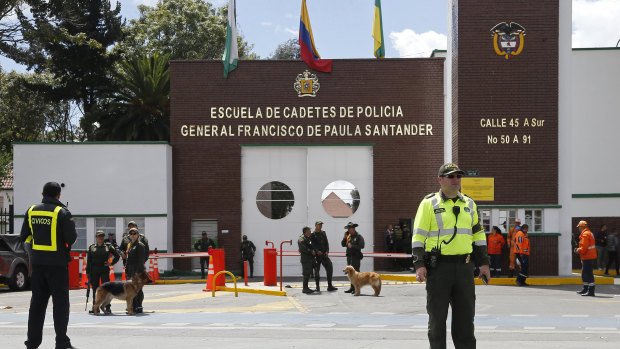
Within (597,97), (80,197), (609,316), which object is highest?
(597,97)

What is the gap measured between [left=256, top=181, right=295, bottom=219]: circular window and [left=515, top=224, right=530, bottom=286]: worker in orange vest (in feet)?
31.2

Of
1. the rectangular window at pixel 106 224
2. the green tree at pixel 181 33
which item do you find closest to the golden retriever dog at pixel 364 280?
the rectangular window at pixel 106 224

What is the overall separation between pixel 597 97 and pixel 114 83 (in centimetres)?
3361

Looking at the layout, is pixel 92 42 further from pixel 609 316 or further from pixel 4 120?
pixel 609 316

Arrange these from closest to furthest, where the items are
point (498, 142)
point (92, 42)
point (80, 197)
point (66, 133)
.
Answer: point (498, 142)
point (80, 197)
point (92, 42)
point (66, 133)

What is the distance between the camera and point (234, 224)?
29.8 meters

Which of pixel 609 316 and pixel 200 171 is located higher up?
pixel 200 171

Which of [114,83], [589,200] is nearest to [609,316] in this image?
[589,200]

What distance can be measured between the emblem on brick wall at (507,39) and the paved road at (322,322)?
30.0 feet

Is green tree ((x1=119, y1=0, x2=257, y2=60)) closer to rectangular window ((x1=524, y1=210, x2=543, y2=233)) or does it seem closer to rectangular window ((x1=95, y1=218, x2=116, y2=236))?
rectangular window ((x1=95, y1=218, x2=116, y2=236))

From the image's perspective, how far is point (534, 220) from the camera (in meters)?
26.1

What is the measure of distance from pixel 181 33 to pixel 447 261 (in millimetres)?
49071

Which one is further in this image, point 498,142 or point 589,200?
point 589,200

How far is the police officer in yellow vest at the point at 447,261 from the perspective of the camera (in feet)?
25.6
